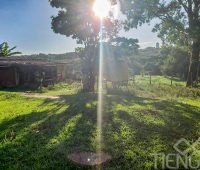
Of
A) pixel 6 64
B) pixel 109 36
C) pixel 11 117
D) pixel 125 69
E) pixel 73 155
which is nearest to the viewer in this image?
pixel 73 155

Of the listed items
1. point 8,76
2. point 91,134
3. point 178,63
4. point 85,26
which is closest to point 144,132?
point 91,134

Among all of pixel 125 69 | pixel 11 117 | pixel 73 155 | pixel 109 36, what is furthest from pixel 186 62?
pixel 73 155

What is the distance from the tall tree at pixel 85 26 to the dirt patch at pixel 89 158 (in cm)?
2083

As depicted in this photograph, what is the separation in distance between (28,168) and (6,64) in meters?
Result: 30.0

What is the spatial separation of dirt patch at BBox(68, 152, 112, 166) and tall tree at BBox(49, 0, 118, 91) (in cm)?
2083

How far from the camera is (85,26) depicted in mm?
29688

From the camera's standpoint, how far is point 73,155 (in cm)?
942

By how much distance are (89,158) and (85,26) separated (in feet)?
72.2

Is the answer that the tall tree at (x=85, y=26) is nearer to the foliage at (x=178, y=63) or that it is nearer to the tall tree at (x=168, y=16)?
the tall tree at (x=168, y=16)

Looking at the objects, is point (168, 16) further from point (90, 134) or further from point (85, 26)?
point (90, 134)

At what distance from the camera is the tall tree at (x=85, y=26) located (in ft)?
93.6

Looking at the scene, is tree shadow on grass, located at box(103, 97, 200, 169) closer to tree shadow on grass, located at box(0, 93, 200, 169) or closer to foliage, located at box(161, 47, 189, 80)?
tree shadow on grass, located at box(0, 93, 200, 169)

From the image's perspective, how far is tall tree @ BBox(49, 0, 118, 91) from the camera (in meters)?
28.5

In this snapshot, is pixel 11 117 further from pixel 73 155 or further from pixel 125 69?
→ pixel 125 69
